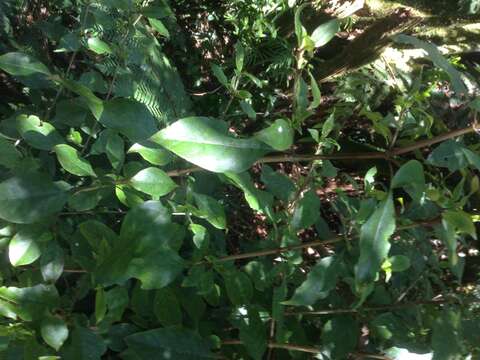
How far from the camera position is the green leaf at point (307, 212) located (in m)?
0.91

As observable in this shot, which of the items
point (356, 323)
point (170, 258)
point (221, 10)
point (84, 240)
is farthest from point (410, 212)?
point (221, 10)

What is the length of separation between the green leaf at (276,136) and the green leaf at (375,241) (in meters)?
0.15

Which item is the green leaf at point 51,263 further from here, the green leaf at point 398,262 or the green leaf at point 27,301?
the green leaf at point 398,262

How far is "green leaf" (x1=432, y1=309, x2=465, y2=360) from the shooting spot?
2.62ft

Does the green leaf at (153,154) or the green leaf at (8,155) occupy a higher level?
the green leaf at (153,154)

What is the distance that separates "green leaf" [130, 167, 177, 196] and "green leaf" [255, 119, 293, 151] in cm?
20

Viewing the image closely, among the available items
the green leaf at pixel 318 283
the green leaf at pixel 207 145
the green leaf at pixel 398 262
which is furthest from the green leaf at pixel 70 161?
the green leaf at pixel 398 262

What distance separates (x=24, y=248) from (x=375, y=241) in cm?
56

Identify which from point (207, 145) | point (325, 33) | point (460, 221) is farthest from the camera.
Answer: point (325, 33)

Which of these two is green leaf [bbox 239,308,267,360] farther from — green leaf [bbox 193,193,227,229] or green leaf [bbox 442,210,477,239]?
green leaf [bbox 442,210,477,239]

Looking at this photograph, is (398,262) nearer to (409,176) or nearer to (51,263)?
(409,176)

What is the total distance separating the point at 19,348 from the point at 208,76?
1.90 metres

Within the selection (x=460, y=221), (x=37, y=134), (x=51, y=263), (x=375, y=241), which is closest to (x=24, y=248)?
(x=51, y=263)

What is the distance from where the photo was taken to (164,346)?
0.97m
